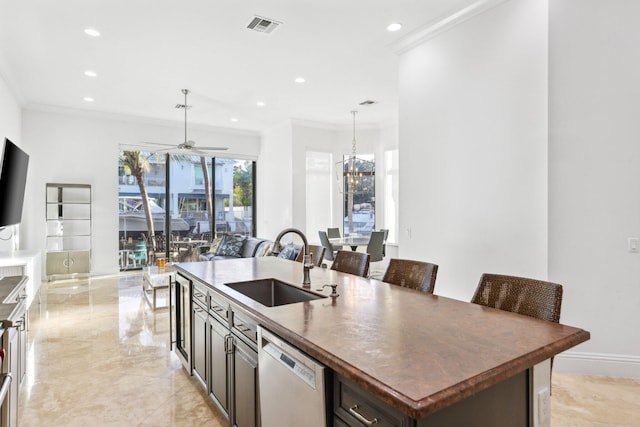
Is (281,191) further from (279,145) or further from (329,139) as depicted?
(329,139)

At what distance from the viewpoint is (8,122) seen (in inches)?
215

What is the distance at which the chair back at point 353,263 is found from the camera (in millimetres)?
2799

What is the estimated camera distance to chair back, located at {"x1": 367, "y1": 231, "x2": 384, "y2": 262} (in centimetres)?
648

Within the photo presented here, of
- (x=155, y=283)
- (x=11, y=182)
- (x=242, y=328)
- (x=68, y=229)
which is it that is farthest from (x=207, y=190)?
(x=242, y=328)

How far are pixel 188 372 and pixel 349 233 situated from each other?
19.6 ft

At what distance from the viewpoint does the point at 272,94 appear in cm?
619

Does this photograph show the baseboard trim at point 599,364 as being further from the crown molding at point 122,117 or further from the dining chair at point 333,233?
the crown molding at point 122,117

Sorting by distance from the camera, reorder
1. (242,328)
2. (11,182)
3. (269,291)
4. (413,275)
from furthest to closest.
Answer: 1. (11,182)
2. (269,291)
3. (413,275)
4. (242,328)

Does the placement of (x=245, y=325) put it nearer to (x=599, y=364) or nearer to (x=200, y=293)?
(x=200, y=293)

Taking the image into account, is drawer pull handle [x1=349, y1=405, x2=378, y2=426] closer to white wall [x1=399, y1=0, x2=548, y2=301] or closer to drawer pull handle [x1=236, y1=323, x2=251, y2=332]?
drawer pull handle [x1=236, y1=323, x2=251, y2=332]

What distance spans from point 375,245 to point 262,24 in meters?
3.96

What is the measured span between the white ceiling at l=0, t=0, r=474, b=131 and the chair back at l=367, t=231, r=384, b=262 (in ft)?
7.62

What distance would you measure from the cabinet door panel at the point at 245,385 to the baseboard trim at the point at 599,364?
251cm

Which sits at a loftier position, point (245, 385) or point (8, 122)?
point (8, 122)
